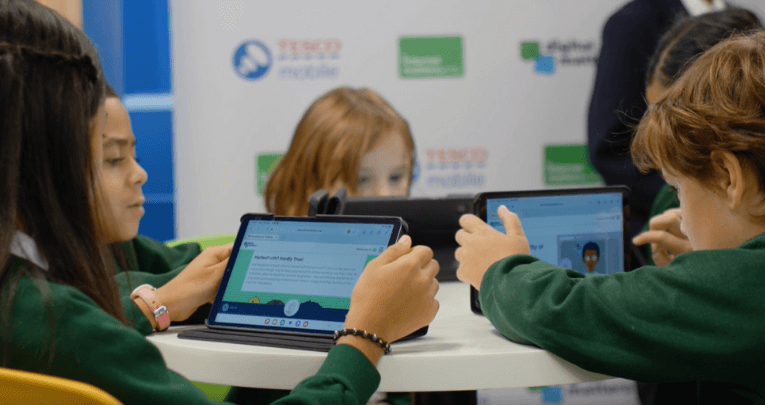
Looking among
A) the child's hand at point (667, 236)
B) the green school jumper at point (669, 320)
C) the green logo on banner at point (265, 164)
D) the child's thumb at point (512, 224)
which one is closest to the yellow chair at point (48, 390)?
the green school jumper at point (669, 320)

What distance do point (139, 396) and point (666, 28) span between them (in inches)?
99.8

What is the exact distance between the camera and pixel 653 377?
80cm

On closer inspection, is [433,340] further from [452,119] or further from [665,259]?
[452,119]

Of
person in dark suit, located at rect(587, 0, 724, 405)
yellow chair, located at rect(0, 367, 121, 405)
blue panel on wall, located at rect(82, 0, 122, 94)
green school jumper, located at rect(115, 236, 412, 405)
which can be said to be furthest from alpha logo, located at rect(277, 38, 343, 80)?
yellow chair, located at rect(0, 367, 121, 405)

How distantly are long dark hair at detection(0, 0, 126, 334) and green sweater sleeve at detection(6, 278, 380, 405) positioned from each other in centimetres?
2

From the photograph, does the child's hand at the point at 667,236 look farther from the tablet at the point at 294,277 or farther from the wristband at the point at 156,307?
the wristband at the point at 156,307

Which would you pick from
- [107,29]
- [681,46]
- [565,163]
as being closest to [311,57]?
[107,29]

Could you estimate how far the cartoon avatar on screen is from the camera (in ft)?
3.92

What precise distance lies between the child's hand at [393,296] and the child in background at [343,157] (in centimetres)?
111

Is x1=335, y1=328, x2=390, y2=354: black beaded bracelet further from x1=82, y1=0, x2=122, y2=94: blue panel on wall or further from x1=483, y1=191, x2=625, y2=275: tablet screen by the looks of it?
x1=82, y1=0, x2=122, y2=94: blue panel on wall

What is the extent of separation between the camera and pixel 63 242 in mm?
718

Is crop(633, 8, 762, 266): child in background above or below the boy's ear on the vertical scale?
above

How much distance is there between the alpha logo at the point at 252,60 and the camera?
297 centimetres

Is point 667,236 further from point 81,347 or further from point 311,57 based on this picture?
point 311,57
